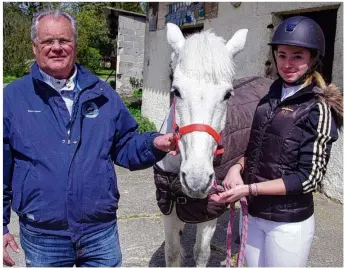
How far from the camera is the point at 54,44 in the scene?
162 cm

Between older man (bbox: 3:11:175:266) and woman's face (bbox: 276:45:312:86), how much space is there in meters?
0.62

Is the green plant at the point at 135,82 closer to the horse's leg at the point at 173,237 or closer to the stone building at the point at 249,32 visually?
the stone building at the point at 249,32

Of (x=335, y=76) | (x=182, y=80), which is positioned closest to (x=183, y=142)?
(x=182, y=80)

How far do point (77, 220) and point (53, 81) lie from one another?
64 cm

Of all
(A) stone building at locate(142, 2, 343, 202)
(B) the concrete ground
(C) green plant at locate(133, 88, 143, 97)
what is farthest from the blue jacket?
(C) green plant at locate(133, 88, 143, 97)

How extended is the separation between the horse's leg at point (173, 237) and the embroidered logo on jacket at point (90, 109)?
1.00m

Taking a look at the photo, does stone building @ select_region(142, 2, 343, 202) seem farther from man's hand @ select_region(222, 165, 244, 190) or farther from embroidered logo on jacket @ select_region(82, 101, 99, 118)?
embroidered logo on jacket @ select_region(82, 101, 99, 118)

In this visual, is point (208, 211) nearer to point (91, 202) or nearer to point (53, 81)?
point (91, 202)

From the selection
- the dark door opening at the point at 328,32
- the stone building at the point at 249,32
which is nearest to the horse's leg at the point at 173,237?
the stone building at the point at 249,32

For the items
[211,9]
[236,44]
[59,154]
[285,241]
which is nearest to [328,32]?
[211,9]

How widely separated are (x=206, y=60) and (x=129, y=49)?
9.47 meters

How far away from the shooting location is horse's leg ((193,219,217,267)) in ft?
8.00

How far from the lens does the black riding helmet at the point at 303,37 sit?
1.67 metres

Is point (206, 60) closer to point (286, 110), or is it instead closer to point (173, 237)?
point (286, 110)
